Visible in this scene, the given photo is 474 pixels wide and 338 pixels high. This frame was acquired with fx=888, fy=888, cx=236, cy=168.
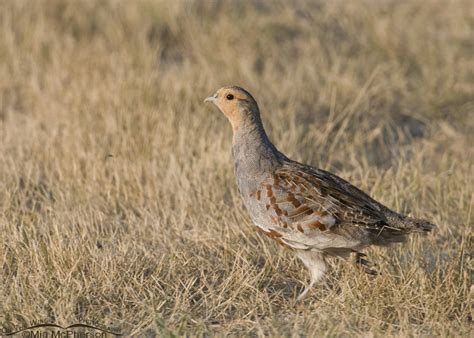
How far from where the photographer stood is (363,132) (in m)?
7.85

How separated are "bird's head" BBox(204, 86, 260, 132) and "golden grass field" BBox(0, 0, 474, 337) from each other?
758 mm

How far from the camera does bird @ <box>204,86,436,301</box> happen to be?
4629mm

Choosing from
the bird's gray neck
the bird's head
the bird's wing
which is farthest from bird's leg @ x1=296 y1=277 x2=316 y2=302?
the bird's head

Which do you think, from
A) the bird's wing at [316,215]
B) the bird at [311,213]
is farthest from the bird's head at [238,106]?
the bird's wing at [316,215]

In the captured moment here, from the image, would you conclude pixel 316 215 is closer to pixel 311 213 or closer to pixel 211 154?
pixel 311 213

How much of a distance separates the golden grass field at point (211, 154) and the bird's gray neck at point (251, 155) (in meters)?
0.49

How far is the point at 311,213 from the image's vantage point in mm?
4645

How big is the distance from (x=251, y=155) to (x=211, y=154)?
1.67 meters


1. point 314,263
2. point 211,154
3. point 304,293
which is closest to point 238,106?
point 314,263

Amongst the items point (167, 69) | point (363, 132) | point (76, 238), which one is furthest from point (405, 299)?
point (167, 69)

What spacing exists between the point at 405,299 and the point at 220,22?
18.8 ft

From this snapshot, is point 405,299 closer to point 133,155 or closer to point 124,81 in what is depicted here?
point 133,155

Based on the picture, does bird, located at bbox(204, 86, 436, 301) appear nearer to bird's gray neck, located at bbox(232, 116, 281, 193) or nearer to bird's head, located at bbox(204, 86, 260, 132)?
bird's gray neck, located at bbox(232, 116, 281, 193)

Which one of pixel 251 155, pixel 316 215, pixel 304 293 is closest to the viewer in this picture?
pixel 316 215
